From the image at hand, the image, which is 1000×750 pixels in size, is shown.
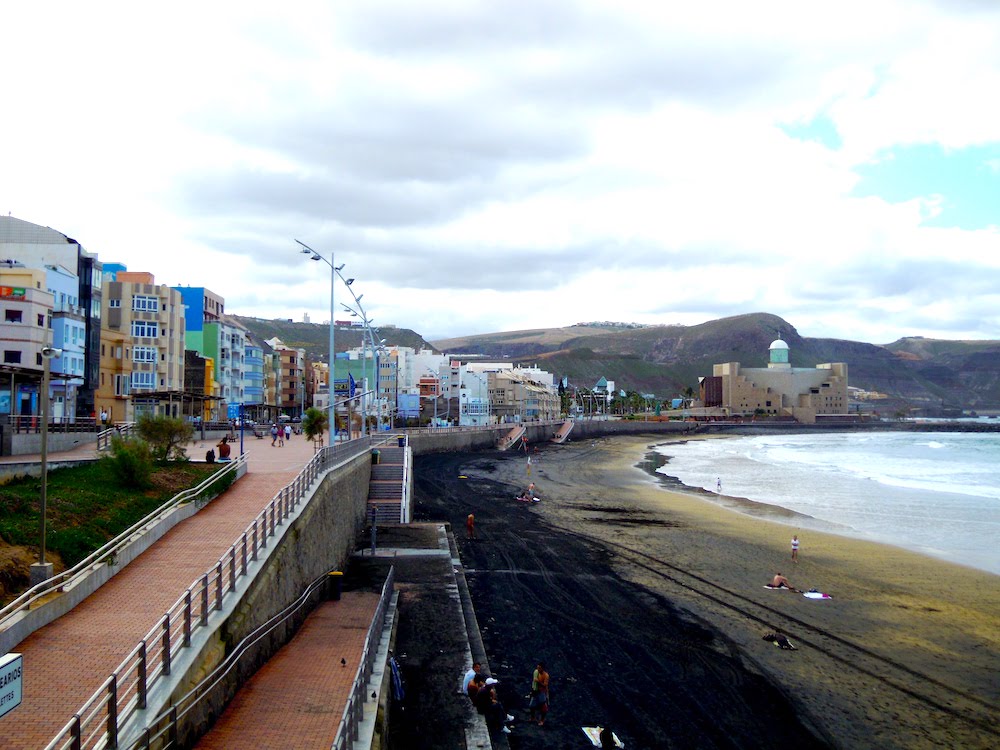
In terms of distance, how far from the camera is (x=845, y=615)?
19281 millimetres

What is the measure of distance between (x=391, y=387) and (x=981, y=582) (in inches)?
3683

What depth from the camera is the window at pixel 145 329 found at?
52.4 meters

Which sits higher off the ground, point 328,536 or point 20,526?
point 20,526

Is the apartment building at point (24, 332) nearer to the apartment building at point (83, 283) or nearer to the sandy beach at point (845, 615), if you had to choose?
the apartment building at point (83, 283)

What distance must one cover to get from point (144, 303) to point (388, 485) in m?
31.9

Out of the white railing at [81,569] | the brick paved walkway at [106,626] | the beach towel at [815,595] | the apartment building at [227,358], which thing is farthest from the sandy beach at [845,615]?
the apartment building at [227,358]

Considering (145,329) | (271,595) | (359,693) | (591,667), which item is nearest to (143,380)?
(145,329)

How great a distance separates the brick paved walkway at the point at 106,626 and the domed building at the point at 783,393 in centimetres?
16807

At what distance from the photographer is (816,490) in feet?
150

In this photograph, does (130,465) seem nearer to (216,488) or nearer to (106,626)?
(216,488)

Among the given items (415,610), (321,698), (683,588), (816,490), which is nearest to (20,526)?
(321,698)

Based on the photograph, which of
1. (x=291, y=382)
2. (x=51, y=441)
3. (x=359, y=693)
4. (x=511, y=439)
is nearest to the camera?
(x=359, y=693)

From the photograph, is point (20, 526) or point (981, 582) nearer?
point (20, 526)

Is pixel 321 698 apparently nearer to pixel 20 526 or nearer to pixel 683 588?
pixel 20 526
